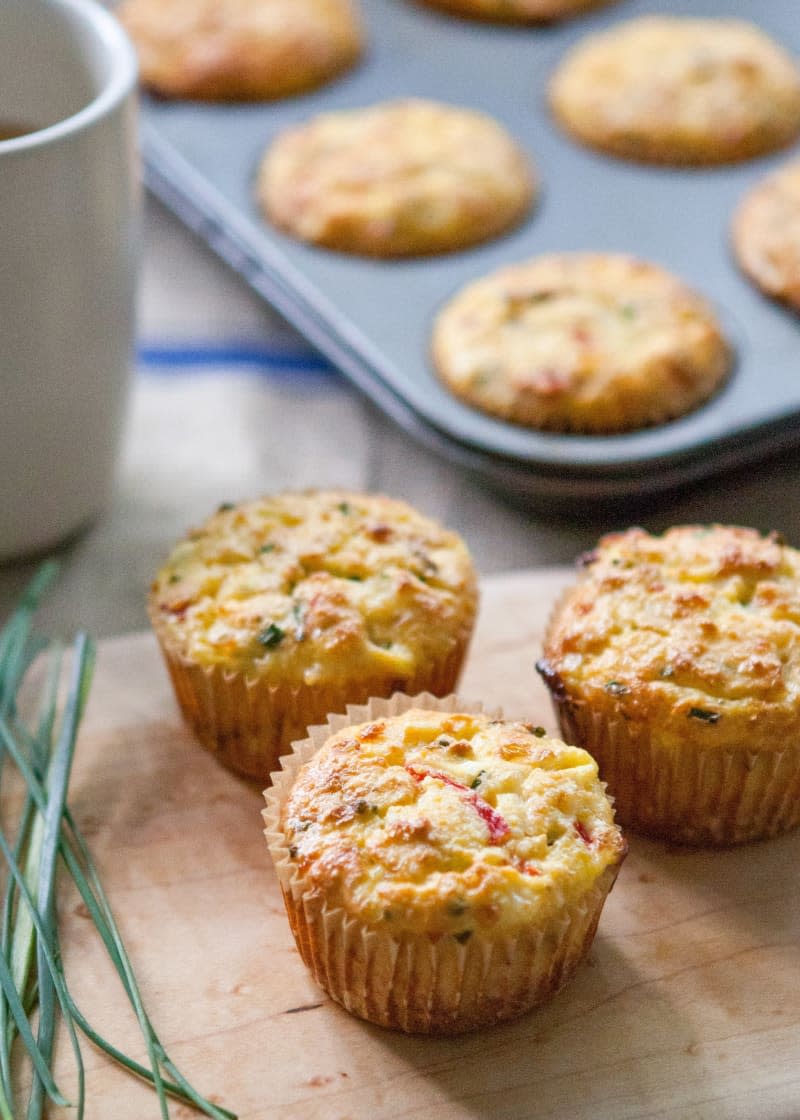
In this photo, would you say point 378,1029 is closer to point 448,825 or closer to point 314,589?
point 448,825

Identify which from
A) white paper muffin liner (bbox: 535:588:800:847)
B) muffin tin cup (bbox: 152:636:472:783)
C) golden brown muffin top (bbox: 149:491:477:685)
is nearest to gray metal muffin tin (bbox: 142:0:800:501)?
golden brown muffin top (bbox: 149:491:477:685)

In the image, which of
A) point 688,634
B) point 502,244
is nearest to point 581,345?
point 502,244

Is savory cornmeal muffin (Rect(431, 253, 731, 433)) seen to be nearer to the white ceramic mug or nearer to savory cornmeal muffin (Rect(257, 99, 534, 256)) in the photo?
savory cornmeal muffin (Rect(257, 99, 534, 256))

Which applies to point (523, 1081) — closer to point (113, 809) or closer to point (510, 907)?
point (510, 907)

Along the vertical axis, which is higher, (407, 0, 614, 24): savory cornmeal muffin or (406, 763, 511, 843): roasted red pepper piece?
(407, 0, 614, 24): savory cornmeal muffin

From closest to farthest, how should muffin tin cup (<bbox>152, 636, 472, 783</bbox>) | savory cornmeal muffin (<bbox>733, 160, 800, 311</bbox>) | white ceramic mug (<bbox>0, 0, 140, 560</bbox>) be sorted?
muffin tin cup (<bbox>152, 636, 472, 783</bbox>) < white ceramic mug (<bbox>0, 0, 140, 560</bbox>) < savory cornmeal muffin (<bbox>733, 160, 800, 311</bbox>)

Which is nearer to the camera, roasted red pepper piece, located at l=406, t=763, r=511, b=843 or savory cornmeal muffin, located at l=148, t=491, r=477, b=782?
roasted red pepper piece, located at l=406, t=763, r=511, b=843

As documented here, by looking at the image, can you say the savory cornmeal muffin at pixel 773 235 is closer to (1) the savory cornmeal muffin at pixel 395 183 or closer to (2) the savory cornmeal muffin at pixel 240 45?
(1) the savory cornmeal muffin at pixel 395 183

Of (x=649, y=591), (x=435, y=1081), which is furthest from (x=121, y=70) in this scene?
(x=435, y=1081)
